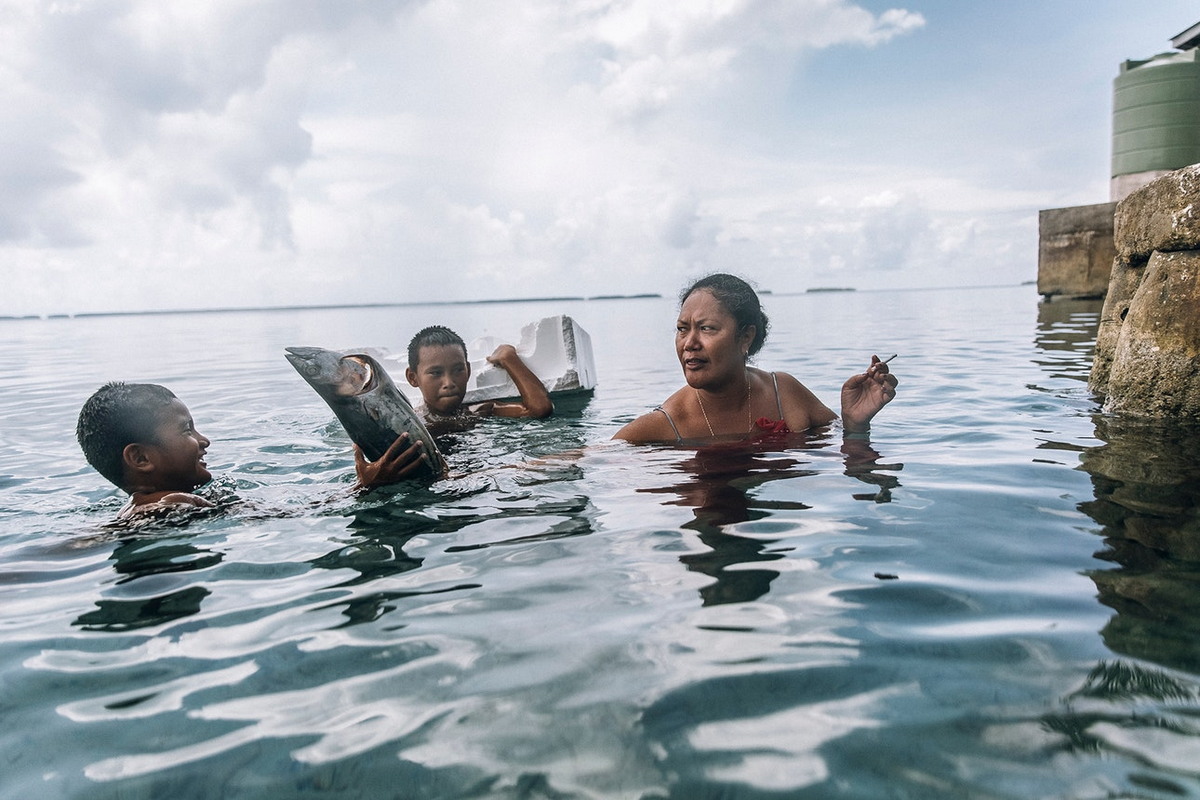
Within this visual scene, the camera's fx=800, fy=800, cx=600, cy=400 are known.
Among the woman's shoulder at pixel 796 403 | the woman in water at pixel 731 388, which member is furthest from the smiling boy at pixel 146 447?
the woman's shoulder at pixel 796 403

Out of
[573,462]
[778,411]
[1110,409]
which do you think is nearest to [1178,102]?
[1110,409]

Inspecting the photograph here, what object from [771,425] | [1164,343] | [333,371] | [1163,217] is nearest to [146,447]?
[333,371]

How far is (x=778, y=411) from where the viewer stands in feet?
16.7

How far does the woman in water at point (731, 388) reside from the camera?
181 inches

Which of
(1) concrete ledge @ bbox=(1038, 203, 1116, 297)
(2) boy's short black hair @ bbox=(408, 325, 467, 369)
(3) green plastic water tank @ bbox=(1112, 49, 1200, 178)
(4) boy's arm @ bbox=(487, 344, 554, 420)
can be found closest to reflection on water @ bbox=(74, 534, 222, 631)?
(2) boy's short black hair @ bbox=(408, 325, 467, 369)

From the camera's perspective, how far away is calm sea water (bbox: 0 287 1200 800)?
5.24ft

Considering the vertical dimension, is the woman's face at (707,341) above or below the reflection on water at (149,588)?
above

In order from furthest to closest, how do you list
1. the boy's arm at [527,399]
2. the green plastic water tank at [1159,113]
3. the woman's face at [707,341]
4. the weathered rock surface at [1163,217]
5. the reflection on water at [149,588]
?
the green plastic water tank at [1159,113]
the boy's arm at [527,399]
the weathered rock surface at [1163,217]
the woman's face at [707,341]
the reflection on water at [149,588]

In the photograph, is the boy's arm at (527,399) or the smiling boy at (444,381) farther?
the boy's arm at (527,399)

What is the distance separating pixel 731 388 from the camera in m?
4.90

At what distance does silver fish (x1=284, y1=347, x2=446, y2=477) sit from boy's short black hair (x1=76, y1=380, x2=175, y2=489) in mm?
963

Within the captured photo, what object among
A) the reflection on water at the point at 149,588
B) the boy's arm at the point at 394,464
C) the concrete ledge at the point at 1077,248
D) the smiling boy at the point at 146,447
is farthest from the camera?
the concrete ledge at the point at 1077,248

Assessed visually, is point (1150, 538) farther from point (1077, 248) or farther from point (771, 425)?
point (1077, 248)

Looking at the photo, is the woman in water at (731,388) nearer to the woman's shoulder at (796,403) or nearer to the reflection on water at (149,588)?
the woman's shoulder at (796,403)
